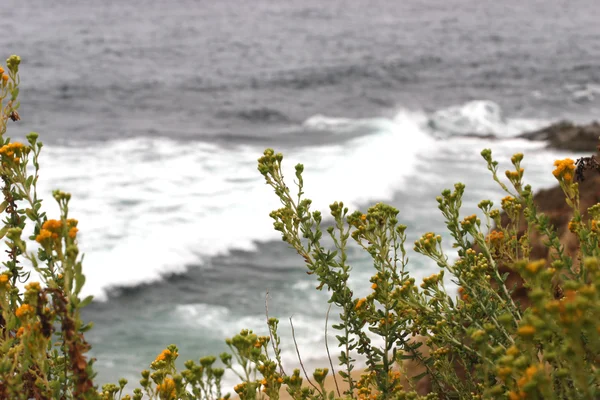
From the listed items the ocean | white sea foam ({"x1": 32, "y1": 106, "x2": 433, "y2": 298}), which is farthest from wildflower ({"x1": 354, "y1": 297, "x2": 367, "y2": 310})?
white sea foam ({"x1": 32, "y1": 106, "x2": 433, "y2": 298})

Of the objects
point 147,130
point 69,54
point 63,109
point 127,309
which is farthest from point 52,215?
point 69,54

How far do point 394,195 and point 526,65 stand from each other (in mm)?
21820

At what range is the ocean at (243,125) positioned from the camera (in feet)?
29.8

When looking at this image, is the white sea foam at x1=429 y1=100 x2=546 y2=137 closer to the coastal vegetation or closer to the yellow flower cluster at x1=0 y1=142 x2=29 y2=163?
the coastal vegetation

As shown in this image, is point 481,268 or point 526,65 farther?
point 526,65

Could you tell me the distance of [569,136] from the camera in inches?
723

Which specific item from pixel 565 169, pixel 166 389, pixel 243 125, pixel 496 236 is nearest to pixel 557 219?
pixel 496 236

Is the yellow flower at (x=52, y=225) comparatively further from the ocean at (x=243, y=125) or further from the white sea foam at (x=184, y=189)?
the white sea foam at (x=184, y=189)

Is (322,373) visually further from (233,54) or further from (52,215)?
(233,54)

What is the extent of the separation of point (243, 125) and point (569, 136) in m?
9.87

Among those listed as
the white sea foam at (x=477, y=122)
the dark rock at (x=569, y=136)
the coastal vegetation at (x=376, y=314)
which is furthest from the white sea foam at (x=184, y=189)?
the coastal vegetation at (x=376, y=314)

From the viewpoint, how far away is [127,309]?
8812 millimetres

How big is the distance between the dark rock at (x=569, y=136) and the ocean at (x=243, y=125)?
1.70 ft

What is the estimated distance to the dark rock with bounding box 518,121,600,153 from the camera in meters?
17.2
